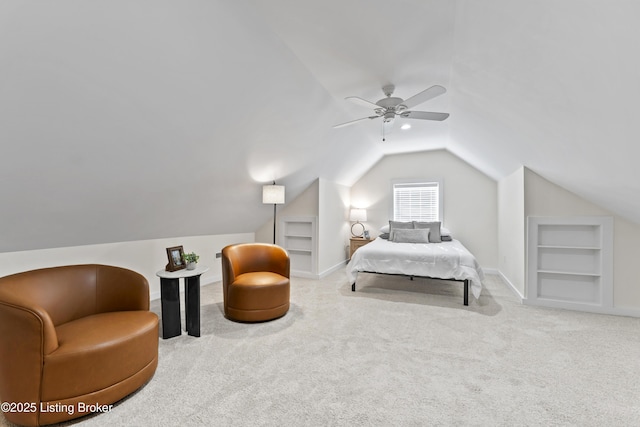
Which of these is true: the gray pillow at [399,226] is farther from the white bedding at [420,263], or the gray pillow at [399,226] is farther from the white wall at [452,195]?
the white bedding at [420,263]

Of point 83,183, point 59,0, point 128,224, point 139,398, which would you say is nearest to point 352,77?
point 59,0

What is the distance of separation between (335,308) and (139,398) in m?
Result: 2.19

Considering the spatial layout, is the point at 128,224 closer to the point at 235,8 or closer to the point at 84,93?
the point at 84,93

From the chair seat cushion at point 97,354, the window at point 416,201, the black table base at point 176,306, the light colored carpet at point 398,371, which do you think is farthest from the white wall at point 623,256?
the chair seat cushion at point 97,354

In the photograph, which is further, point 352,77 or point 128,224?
point 128,224

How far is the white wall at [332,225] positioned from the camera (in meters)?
5.07

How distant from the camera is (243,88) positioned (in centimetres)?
250

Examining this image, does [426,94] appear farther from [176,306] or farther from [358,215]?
[358,215]

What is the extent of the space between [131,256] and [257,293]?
1839mm

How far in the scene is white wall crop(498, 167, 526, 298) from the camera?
375cm

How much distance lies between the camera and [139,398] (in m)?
1.75

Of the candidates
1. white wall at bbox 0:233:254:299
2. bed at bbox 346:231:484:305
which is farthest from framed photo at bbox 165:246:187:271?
bed at bbox 346:231:484:305

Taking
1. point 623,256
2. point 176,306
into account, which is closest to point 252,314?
point 176,306

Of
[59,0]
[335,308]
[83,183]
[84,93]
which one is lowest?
[335,308]
